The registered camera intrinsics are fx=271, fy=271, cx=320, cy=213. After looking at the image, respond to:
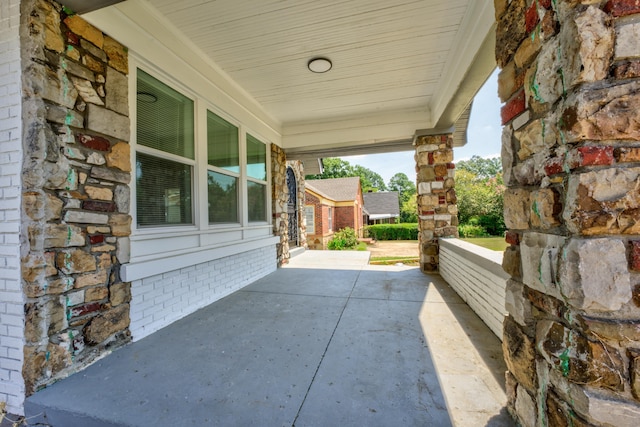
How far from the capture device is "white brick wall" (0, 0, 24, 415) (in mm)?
1774

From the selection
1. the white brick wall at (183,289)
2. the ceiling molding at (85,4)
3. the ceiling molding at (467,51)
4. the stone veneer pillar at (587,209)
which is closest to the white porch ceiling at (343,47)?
the ceiling molding at (467,51)

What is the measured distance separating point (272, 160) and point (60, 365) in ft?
13.9

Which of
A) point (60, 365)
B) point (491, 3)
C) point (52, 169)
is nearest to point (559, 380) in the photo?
point (491, 3)

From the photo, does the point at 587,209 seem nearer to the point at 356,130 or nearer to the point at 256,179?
the point at 256,179

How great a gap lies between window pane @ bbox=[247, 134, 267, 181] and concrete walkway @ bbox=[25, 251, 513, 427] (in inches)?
94.9

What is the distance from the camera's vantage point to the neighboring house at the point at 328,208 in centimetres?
1309

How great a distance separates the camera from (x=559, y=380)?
3.37ft

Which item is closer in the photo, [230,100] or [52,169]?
[52,169]

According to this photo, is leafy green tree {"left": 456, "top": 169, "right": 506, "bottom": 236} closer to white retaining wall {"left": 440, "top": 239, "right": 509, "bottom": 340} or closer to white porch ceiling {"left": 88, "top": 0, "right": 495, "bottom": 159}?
white retaining wall {"left": 440, "top": 239, "right": 509, "bottom": 340}

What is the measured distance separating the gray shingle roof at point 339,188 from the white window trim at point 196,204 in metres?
12.0

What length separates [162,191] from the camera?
2.87 meters

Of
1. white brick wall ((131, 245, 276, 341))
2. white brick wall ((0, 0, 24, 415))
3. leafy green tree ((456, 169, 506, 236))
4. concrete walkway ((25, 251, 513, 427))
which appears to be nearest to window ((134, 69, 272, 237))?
white brick wall ((131, 245, 276, 341))

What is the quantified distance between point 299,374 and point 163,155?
247cm

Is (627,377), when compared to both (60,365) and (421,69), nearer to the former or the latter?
(60,365)
